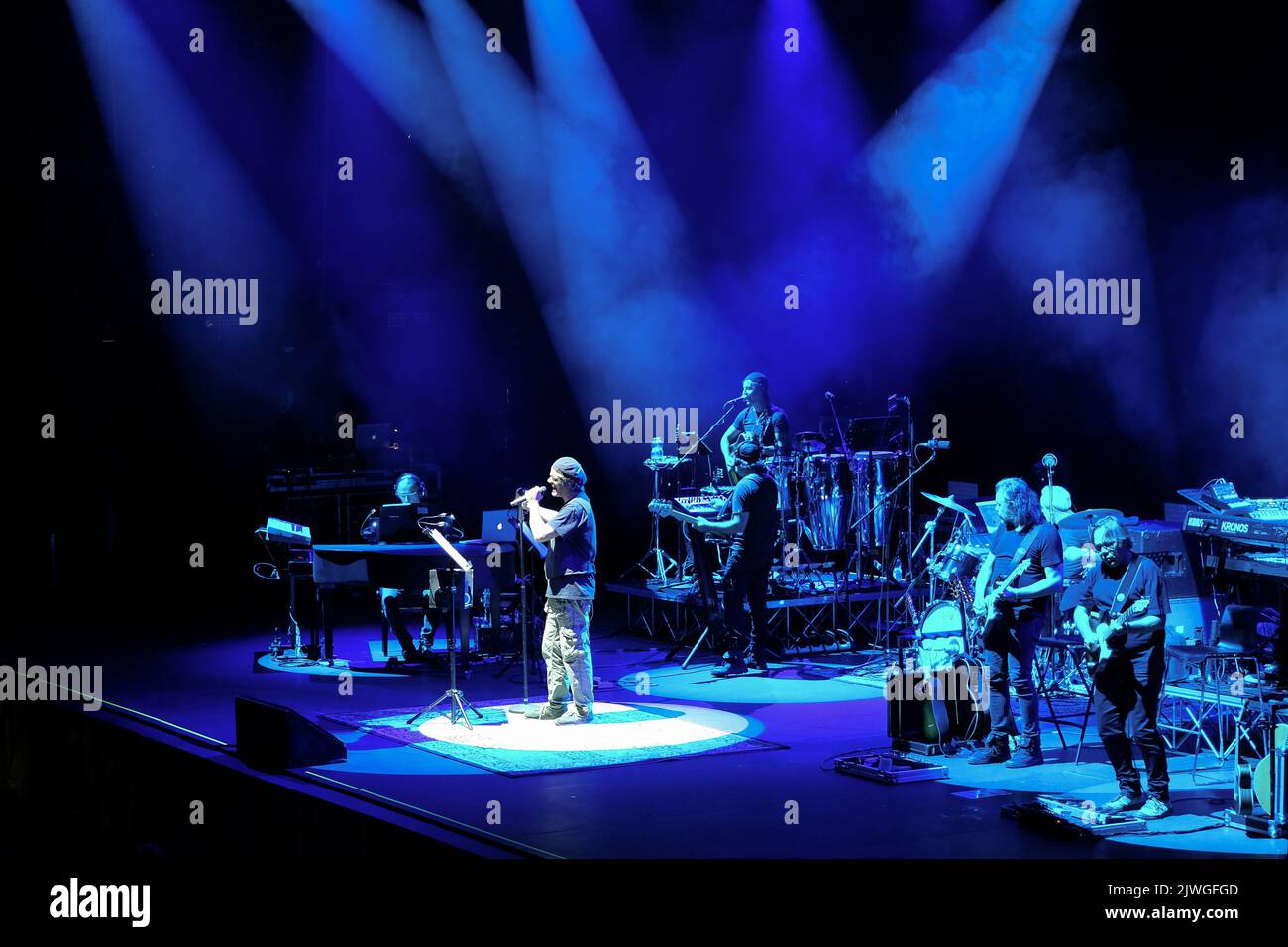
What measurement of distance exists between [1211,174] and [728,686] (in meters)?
6.41

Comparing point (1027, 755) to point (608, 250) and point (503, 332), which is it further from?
point (503, 332)

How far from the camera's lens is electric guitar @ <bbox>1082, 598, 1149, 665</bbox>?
25.9 ft

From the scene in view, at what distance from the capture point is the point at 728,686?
12422mm

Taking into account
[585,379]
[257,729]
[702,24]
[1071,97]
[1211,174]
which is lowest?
[257,729]

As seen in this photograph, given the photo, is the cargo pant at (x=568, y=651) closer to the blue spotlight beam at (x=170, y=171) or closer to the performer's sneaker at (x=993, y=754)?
the performer's sneaker at (x=993, y=754)

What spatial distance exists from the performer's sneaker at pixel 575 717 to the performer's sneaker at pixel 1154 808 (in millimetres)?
4114

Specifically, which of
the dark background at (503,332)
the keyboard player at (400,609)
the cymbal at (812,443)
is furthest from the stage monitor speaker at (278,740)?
the cymbal at (812,443)

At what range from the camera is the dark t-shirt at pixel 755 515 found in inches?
504

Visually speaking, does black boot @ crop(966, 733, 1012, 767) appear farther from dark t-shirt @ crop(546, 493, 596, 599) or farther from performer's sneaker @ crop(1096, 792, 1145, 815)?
dark t-shirt @ crop(546, 493, 596, 599)

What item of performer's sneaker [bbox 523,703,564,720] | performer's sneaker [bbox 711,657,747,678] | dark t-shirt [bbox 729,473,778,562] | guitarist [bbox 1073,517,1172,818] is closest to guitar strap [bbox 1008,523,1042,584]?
guitarist [bbox 1073,517,1172,818]

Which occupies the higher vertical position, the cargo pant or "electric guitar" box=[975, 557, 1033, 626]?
"electric guitar" box=[975, 557, 1033, 626]

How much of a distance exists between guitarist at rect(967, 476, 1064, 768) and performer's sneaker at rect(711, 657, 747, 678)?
371 centimetres
